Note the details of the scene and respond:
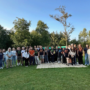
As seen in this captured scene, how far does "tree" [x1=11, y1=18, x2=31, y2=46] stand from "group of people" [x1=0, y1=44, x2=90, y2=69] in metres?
18.9

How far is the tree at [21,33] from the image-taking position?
29.1 metres

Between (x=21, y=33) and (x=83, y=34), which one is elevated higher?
(x=83, y=34)

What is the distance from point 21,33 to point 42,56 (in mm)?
20339

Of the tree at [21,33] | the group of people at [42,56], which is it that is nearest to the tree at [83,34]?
the tree at [21,33]

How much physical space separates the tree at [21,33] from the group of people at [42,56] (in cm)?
1885

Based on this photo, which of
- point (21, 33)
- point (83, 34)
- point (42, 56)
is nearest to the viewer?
point (42, 56)

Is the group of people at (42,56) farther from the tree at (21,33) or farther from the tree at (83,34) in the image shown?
the tree at (83,34)

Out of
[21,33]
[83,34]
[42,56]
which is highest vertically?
[83,34]

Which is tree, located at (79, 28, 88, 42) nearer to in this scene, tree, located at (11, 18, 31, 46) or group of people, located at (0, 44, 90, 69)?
tree, located at (11, 18, 31, 46)

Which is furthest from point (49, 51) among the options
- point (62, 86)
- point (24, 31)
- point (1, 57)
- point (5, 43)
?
point (5, 43)

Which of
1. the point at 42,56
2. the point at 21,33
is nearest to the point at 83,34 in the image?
the point at 21,33

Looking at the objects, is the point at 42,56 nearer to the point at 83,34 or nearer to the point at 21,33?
the point at 21,33

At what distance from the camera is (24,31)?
97.4 ft

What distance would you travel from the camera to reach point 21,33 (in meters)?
29.2
